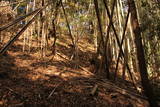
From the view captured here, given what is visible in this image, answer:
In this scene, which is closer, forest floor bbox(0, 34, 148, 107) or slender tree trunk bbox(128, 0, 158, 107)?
slender tree trunk bbox(128, 0, 158, 107)

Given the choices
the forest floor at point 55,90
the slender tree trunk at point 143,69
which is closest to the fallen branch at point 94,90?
the forest floor at point 55,90

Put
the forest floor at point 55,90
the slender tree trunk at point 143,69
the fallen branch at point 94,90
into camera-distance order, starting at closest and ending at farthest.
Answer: the slender tree trunk at point 143,69 → the forest floor at point 55,90 → the fallen branch at point 94,90

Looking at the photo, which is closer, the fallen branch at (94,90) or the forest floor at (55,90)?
the forest floor at (55,90)

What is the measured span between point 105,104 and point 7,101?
2136 millimetres

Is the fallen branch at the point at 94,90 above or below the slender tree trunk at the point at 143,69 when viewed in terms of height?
below

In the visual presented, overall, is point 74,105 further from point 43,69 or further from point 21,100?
point 43,69

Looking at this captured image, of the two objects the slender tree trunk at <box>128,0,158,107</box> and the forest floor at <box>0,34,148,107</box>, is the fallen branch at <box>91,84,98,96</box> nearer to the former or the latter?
the forest floor at <box>0,34,148,107</box>

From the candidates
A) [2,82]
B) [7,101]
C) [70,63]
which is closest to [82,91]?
[7,101]

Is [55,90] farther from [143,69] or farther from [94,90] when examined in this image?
[143,69]

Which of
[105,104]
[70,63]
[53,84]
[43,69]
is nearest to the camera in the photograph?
[105,104]

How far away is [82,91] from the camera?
4.02m

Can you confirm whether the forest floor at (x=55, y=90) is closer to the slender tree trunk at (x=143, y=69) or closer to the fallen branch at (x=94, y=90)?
the fallen branch at (x=94, y=90)

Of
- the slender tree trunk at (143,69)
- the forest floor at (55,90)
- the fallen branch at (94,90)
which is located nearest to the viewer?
the slender tree trunk at (143,69)

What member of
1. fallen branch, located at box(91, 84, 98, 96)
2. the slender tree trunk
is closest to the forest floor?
fallen branch, located at box(91, 84, 98, 96)
